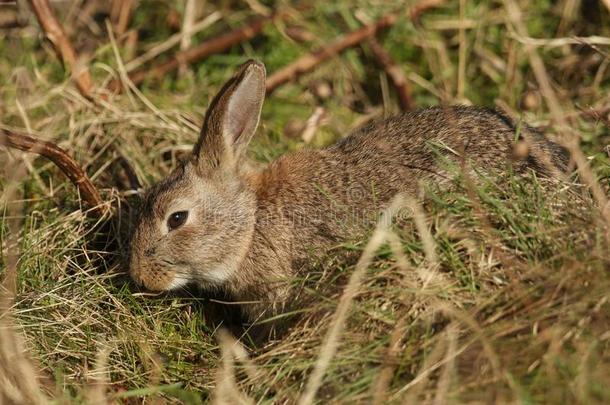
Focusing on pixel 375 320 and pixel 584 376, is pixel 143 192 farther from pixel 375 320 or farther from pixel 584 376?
pixel 584 376

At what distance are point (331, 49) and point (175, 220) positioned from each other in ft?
8.25

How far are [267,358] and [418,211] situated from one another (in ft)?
3.05

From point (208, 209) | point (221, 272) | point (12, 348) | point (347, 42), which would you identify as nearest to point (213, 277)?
point (221, 272)

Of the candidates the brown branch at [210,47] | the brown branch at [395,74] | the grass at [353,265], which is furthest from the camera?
the brown branch at [210,47]

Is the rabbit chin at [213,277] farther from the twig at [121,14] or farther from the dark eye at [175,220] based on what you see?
the twig at [121,14]

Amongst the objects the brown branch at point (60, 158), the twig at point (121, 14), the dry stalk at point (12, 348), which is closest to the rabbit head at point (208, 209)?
the brown branch at point (60, 158)

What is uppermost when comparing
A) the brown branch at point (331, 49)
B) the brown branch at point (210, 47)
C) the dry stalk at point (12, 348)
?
the brown branch at point (210, 47)

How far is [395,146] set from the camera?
434 centimetres

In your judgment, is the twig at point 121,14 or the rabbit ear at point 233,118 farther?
the twig at point 121,14

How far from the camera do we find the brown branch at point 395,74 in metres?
6.08

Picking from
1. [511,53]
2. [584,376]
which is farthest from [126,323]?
[511,53]

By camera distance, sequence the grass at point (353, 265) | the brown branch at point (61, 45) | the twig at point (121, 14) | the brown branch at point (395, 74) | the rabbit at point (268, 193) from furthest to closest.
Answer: the twig at point (121, 14), the brown branch at point (395, 74), the brown branch at point (61, 45), the rabbit at point (268, 193), the grass at point (353, 265)

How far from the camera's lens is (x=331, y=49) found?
6258mm

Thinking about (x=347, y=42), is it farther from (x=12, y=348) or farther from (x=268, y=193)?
(x=12, y=348)
